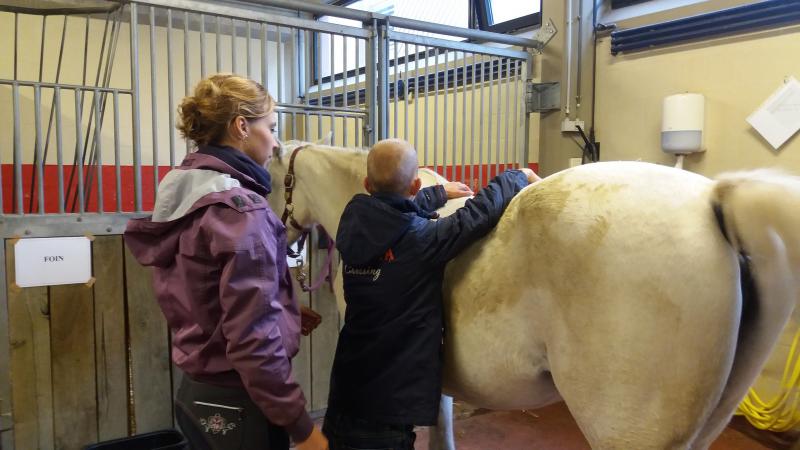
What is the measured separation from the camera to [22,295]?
1.92 meters

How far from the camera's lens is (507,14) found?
12.8 ft

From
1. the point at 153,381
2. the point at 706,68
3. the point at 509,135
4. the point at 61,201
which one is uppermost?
the point at 706,68

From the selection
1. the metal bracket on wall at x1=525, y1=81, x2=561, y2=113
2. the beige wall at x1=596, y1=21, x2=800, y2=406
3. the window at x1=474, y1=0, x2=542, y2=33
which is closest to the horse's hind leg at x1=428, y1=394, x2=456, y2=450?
the beige wall at x1=596, y1=21, x2=800, y2=406

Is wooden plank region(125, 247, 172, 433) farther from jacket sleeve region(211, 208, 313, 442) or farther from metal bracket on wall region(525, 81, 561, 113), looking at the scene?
metal bracket on wall region(525, 81, 561, 113)

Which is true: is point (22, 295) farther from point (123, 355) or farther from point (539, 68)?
point (539, 68)

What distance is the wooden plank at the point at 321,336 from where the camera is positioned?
8.64 ft

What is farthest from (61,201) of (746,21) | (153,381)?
(746,21)

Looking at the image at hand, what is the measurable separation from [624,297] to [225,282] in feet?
2.61

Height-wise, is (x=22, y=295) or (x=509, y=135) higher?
(x=509, y=135)

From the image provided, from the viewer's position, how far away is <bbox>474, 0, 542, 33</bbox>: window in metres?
3.64

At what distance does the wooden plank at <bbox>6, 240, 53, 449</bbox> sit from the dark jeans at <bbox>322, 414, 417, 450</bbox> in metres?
1.20

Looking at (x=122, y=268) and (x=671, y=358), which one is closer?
(x=671, y=358)

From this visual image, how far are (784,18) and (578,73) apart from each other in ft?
3.45

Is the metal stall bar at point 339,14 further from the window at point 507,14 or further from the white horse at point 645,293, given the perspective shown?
the white horse at point 645,293
